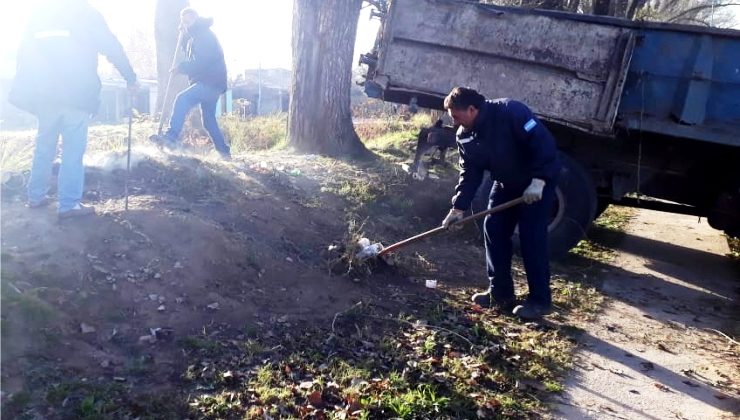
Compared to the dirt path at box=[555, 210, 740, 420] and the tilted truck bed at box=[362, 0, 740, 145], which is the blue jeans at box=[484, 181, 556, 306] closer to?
the dirt path at box=[555, 210, 740, 420]

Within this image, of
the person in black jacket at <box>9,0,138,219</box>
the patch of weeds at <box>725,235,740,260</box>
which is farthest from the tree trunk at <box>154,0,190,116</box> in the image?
the patch of weeds at <box>725,235,740,260</box>

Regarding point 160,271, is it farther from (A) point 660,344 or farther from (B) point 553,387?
(A) point 660,344

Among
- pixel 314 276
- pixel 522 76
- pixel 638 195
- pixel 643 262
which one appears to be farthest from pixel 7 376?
pixel 643 262

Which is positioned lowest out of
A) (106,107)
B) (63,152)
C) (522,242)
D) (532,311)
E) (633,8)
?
(106,107)

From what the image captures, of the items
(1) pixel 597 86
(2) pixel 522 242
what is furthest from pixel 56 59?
(1) pixel 597 86

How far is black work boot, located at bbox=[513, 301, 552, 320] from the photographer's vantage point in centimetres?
520

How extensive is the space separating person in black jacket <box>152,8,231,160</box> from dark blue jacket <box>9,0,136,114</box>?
2.39 metres

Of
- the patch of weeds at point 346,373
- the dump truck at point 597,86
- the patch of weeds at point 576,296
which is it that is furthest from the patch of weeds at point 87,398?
the dump truck at point 597,86

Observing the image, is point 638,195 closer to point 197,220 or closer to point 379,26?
point 379,26

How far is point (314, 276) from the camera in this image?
221 inches

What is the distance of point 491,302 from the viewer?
5500 mm

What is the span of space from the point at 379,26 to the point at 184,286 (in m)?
4.22

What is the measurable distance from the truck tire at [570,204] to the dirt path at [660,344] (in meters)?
0.60

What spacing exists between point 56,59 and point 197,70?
2642 mm
